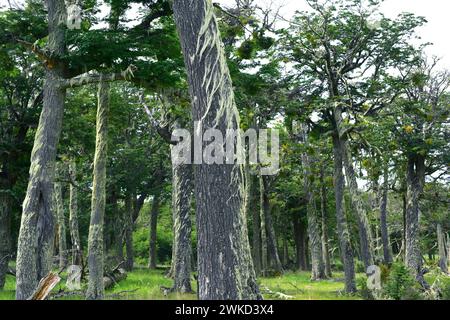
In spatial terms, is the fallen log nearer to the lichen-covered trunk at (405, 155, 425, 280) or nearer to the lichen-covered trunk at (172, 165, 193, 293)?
the lichen-covered trunk at (172, 165, 193, 293)

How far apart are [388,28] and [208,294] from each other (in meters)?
16.2

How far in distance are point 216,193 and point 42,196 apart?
726 centimetres

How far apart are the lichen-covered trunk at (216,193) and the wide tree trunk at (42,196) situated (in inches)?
270

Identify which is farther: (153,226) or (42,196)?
(153,226)

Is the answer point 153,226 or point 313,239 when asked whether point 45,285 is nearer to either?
point 313,239

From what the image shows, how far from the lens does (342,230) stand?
18.6m

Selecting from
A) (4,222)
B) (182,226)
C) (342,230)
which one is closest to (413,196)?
(342,230)

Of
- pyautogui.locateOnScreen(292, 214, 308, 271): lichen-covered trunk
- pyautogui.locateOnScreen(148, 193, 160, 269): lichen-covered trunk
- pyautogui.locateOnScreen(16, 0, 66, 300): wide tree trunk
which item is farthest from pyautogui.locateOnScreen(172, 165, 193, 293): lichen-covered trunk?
pyautogui.locateOnScreen(292, 214, 308, 271): lichen-covered trunk

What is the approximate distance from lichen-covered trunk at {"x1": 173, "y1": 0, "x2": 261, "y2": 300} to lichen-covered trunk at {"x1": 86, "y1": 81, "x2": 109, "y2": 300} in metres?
9.40

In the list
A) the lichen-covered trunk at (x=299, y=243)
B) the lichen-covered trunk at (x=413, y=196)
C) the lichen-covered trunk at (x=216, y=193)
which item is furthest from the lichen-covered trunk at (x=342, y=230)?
the lichen-covered trunk at (x=299, y=243)

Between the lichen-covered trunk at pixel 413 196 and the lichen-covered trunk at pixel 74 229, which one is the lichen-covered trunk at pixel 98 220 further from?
the lichen-covered trunk at pixel 413 196

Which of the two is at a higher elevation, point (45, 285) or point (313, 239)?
point (313, 239)

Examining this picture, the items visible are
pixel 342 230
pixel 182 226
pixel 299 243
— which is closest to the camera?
pixel 182 226
